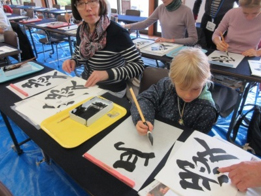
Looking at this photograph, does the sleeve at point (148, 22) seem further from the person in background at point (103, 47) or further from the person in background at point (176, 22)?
the person in background at point (103, 47)

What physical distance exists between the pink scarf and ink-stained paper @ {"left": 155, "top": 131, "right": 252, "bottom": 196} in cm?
85

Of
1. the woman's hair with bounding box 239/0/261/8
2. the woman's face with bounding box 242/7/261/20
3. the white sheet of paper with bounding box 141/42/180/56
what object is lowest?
the white sheet of paper with bounding box 141/42/180/56

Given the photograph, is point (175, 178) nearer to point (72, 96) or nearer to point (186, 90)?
point (186, 90)

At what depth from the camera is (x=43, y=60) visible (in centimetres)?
358

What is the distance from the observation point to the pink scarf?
46.9 inches

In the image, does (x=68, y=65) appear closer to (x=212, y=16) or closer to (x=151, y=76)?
(x=151, y=76)

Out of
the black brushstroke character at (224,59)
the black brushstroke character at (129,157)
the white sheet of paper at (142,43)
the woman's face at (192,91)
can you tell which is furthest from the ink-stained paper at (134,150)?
the white sheet of paper at (142,43)

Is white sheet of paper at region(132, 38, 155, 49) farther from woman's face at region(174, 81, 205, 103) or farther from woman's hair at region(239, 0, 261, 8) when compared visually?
woman's face at region(174, 81, 205, 103)

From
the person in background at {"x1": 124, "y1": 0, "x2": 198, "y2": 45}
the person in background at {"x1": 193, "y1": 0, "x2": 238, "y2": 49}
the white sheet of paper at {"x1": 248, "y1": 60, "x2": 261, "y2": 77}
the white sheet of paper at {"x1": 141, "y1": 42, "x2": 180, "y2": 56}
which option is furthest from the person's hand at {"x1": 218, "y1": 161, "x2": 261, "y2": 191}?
the person in background at {"x1": 193, "y1": 0, "x2": 238, "y2": 49}

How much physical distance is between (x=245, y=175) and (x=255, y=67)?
1109mm

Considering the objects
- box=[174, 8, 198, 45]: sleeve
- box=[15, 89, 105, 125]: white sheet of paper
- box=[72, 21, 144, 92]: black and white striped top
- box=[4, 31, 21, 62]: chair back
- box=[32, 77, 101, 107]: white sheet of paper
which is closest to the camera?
box=[15, 89, 105, 125]: white sheet of paper

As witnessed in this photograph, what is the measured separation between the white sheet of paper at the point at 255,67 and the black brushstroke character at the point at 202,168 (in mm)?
880

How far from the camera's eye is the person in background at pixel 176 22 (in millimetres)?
1930

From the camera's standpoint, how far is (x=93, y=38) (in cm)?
124
